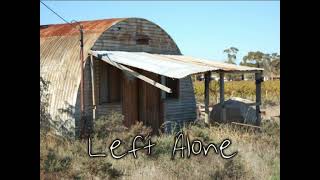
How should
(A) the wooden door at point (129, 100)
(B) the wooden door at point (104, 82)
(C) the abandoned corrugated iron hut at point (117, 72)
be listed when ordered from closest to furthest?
(C) the abandoned corrugated iron hut at point (117, 72), (B) the wooden door at point (104, 82), (A) the wooden door at point (129, 100)

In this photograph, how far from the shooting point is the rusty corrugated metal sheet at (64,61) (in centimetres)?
1256

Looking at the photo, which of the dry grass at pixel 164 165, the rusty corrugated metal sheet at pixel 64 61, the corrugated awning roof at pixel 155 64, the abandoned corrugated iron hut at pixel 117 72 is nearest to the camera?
the dry grass at pixel 164 165

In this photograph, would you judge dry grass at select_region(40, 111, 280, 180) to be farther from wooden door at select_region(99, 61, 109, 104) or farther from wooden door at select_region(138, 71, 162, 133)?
wooden door at select_region(138, 71, 162, 133)

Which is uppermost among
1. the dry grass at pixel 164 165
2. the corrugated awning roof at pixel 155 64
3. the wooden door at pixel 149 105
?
the corrugated awning roof at pixel 155 64

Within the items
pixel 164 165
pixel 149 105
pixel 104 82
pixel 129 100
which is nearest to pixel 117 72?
pixel 104 82

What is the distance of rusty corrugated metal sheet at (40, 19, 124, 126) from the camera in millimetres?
12562

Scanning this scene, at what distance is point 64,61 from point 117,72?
5.74ft

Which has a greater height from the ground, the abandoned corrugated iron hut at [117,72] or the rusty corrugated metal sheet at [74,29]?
the rusty corrugated metal sheet at [74,29]

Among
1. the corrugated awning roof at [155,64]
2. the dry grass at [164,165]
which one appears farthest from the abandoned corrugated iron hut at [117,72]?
the dry grass at [164,165]

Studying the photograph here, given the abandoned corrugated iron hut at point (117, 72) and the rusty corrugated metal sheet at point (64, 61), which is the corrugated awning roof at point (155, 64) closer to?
the abandoned corrugated iron hut at point (117, 72)

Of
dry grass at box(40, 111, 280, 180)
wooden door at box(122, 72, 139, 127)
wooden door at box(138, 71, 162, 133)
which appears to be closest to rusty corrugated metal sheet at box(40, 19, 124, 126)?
wooden door at box(122, 72, 139, 127)

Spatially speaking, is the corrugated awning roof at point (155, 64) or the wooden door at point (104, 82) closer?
the corrugated awning roof at point (155, 64)

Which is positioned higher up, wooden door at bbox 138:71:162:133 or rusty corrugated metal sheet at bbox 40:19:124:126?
rusty corrugated metal sheet at bbox 40:19:124:126
